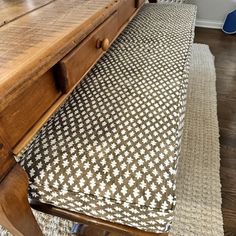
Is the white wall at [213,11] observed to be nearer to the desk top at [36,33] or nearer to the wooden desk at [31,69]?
the desk top at [36,33]

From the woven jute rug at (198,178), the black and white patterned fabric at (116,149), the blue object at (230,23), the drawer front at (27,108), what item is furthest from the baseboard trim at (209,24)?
the drawer front at (27,108)

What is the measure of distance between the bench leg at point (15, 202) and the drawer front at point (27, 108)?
0.19ft

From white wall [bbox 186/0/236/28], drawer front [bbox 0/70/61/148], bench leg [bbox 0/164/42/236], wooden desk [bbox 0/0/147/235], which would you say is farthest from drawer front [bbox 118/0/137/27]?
white wall [bbox 186/0/236/28]

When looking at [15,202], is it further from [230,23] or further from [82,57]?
[230,23]

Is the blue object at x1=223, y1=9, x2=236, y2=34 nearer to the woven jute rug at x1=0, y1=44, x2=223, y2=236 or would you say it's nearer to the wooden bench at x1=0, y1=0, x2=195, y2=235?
the woven jute rug at x1=0, y1=44, x2=223, y2=236

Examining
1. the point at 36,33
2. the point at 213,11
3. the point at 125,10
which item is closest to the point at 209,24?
the point at 213,11

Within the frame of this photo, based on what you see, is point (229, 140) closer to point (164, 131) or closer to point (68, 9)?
point (164, 131)

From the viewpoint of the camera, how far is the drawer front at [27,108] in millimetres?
393

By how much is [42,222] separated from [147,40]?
826mm

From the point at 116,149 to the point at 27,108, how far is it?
8.1 inches

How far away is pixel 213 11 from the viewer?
2449 millimetres

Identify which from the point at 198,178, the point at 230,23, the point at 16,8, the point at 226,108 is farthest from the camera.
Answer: the point at 230,23

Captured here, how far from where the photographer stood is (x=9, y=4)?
27.0 inches

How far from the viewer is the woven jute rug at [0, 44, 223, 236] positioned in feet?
2.66
